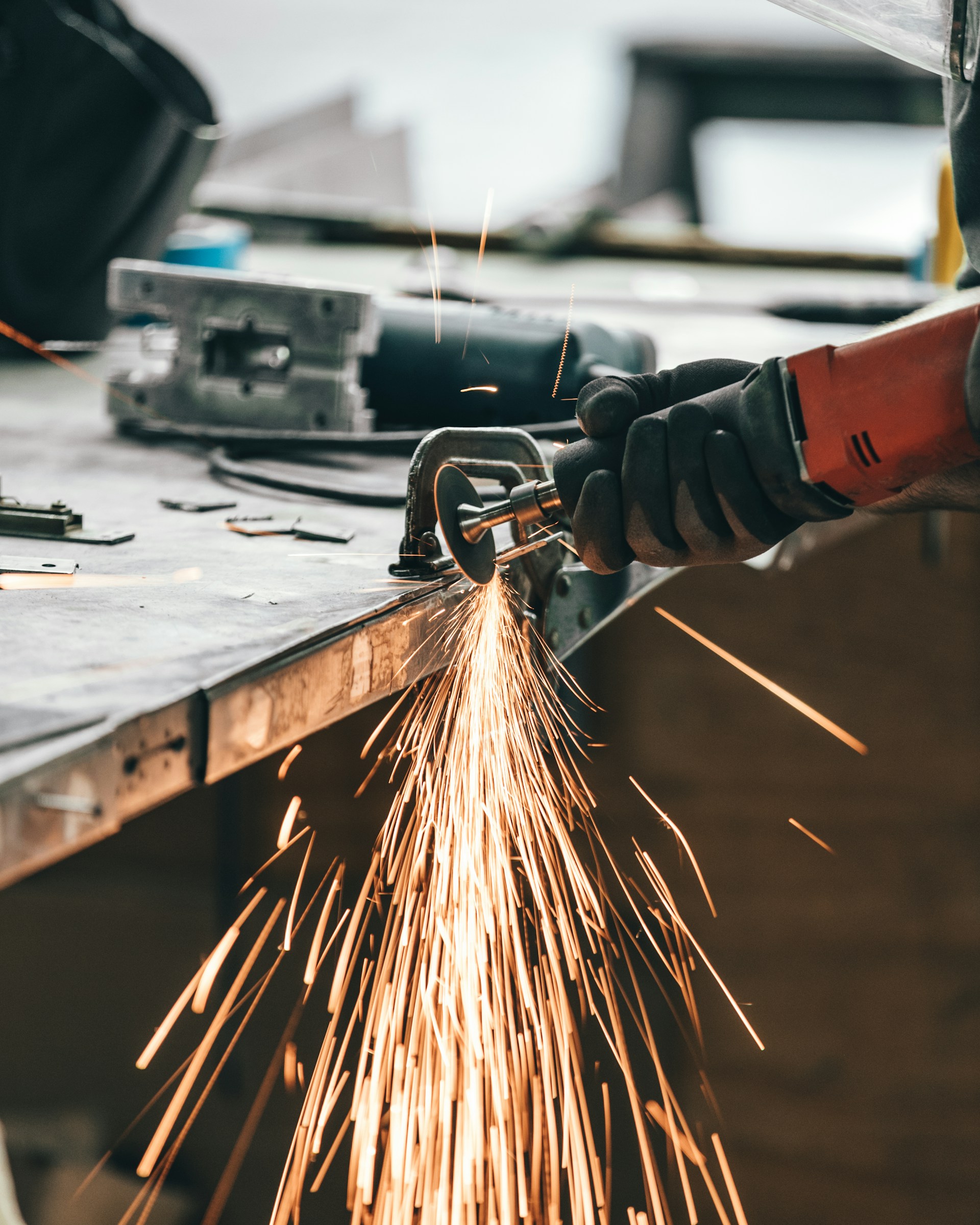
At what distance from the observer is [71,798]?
613mm

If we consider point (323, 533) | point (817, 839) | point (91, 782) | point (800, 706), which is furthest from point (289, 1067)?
point (91, 782)

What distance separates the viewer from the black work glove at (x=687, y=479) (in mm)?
953

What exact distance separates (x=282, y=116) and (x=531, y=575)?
7.59m

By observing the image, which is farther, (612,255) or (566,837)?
(612,255)

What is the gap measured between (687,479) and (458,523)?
201mm

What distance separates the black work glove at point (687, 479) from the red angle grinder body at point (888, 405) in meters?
0.02

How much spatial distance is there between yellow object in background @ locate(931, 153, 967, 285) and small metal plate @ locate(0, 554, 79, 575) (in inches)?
90.7

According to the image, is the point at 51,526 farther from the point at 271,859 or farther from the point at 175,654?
the point at 271,859

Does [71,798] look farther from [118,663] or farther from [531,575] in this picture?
[531,575]

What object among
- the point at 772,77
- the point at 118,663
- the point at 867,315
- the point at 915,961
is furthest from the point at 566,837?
the point at 772,77

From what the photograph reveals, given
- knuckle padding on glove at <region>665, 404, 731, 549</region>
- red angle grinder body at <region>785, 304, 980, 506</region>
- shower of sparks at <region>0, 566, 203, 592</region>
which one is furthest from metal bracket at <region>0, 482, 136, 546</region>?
red angle grinder body at <region>785, 304, 980, 506</region>

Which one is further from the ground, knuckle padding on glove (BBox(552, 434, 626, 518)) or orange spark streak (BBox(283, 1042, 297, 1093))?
knuckle padding on glove (BBox(552, 434, 626, 518))

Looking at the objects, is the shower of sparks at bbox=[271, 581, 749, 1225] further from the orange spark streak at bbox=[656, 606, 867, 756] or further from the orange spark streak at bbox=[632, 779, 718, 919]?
the orange spark streak at bbox=[656, 606, 867, 756]

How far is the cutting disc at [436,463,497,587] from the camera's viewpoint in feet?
3.22
